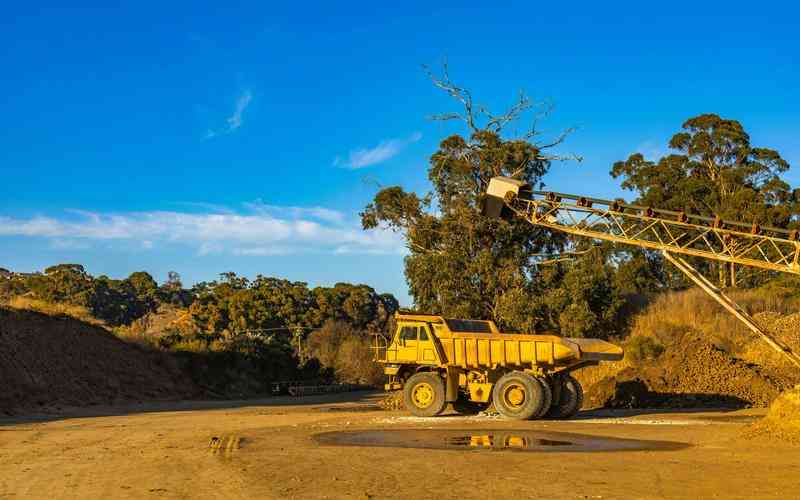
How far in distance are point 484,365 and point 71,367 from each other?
19228 millimetres

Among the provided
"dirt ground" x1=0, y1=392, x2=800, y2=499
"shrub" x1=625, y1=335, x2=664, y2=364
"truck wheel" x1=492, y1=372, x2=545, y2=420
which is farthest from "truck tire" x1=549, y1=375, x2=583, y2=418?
"shrub" x1=625, y1=335, x2=664, y2=364

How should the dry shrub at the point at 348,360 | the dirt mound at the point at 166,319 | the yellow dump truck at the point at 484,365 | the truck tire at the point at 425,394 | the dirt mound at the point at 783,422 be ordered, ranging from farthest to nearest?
the dirt mound at the point at 166,319
the dry shrub at the point at 348,360
the truck tire at the point at 425,394
the yellow dump truck at the point at 484,365
the dirt mound at the point at 783,422

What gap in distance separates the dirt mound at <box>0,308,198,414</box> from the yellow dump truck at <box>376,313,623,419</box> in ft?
43.7

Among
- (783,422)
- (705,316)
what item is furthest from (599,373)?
(783,422)

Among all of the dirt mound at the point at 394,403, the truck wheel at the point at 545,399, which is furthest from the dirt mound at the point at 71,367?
the truck wheel at the point at 545,399

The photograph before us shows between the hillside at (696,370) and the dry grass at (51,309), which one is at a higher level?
the dry grass at (51,309)

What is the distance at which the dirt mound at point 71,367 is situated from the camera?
2962 cm

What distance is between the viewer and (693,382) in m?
27.7

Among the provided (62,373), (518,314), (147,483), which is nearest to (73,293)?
(62,373)

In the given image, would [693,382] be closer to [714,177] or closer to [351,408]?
[351,408]

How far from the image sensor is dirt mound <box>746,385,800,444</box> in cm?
1577

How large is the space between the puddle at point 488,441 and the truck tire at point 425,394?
12.5ft

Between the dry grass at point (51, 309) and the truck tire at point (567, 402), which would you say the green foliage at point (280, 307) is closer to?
the dry grass at point (51, 309)

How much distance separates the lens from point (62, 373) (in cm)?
3244
